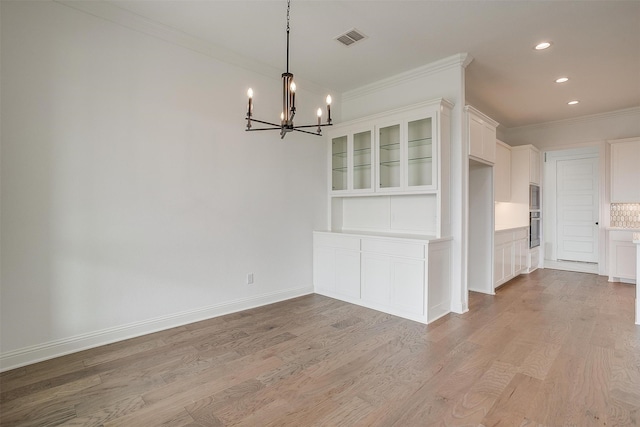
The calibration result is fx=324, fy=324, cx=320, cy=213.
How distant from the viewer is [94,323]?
2.91 metres

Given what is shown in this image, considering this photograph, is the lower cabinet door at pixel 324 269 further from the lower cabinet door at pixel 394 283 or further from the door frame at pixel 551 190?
the door frame at pixel 551 190

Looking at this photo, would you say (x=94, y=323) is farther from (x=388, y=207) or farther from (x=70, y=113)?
(x=388, y=207)

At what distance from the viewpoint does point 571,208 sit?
284 inches

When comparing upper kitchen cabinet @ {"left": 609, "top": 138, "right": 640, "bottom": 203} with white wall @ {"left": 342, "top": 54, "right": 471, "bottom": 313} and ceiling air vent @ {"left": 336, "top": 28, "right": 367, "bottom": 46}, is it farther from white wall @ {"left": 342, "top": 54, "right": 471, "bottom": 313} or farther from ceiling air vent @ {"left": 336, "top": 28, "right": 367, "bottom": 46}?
ceiling air vent @ {"left": 336, "top": 28, "right": 367, "bottom": 46}

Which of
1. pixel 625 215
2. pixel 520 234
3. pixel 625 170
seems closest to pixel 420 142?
pixel 520 234

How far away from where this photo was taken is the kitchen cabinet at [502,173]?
5.39 m

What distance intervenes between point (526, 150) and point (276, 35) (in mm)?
5237

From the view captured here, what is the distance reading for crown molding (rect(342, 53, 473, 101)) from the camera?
3.85 m

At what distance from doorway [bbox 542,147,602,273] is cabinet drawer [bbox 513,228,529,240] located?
1609mm

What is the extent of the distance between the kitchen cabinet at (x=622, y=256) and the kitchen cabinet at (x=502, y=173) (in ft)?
5.75

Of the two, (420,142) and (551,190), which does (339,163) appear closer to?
(420,142)

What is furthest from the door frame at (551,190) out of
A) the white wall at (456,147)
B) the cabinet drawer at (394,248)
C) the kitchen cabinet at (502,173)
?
the cabinet drawer at (394,248)

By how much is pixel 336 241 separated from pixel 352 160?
1177 millimetres

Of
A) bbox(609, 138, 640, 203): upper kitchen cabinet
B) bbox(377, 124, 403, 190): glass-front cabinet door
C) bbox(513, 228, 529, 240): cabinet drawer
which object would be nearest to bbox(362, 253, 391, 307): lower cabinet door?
bbox(377, 124, 403, 190): glass-front cabinet door
